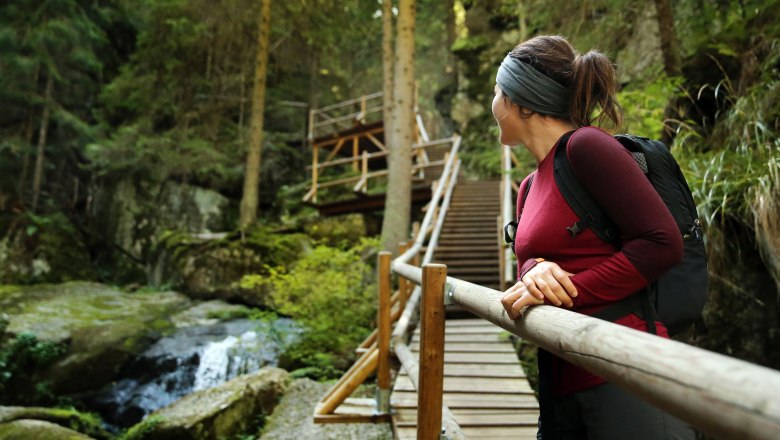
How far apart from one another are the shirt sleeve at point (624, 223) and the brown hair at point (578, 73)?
218 millimetres

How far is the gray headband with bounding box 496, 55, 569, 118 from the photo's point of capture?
1403 mm

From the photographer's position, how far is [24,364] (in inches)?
310

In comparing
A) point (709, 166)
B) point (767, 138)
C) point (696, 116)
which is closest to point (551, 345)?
point (709, 166)

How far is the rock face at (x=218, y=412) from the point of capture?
496cm

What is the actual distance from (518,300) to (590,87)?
26.4 inches

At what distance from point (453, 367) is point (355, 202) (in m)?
9.24

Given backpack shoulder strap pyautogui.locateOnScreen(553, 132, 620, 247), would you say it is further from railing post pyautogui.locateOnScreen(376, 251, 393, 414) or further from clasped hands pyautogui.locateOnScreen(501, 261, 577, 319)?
railing post pyautogui.locateOnScreen(376, 251, 393, 414)

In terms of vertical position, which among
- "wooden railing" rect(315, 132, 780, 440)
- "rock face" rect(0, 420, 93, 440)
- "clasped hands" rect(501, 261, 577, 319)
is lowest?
"rock face" rect(0, 420, 93, 440)

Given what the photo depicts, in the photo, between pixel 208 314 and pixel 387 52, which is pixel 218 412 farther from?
pixel 387 52

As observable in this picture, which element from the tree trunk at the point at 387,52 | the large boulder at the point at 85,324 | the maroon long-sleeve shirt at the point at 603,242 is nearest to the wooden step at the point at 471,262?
the tree trunk at the point at 387,52

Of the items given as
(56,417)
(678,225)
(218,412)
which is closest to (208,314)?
(56,417)

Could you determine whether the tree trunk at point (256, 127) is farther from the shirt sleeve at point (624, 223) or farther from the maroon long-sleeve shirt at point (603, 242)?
the shirt sleeve at point (624, 223)

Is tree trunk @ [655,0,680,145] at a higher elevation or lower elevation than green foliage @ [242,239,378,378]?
higher

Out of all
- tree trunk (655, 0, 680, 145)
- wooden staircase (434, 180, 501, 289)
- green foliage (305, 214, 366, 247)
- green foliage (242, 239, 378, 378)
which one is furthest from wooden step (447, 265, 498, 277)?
green foliage (305, 214, 366, 247)
